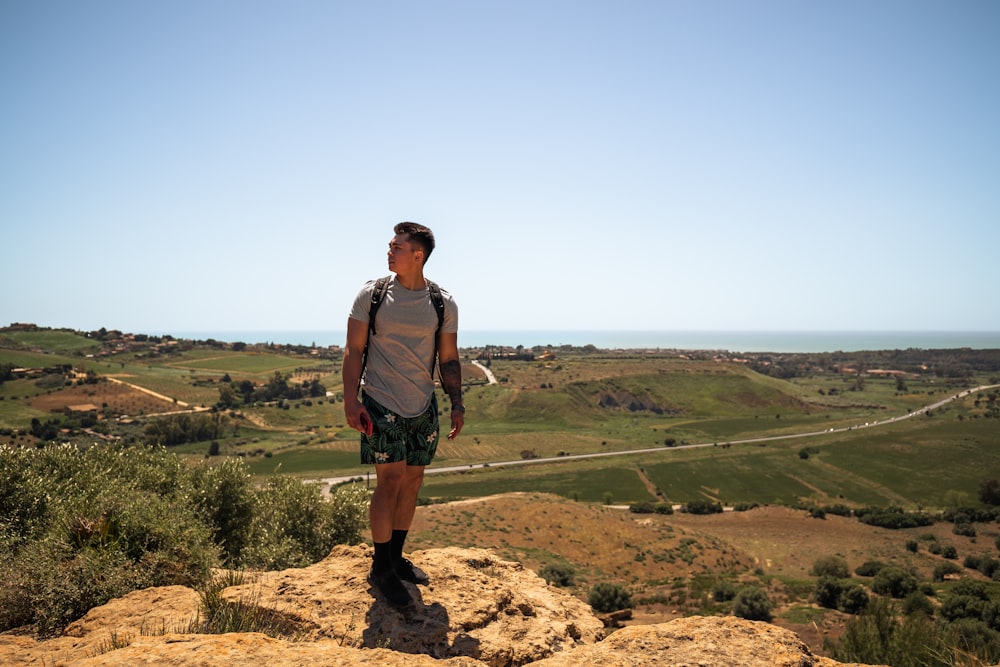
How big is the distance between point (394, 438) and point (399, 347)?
2.69 feet

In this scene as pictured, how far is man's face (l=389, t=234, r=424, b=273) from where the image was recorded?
4.91 metres

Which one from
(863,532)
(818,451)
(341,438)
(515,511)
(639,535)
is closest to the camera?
(639,535)

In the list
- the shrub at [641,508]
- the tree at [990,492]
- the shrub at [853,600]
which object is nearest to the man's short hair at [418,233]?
the shrub at [853,600]

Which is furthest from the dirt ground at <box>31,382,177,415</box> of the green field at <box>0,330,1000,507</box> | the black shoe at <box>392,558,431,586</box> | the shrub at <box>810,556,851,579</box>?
the black shoe at <box>392,558,431,586</box>

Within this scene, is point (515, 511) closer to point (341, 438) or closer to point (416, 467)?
point (416, 467)

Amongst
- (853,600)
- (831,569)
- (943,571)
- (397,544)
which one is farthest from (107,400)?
(943,571)

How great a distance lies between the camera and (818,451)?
3976 inches

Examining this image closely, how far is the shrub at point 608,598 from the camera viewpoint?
30.2 m

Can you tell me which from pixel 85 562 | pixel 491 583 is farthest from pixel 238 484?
pixel 491 583

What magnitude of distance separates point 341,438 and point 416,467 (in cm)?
11763

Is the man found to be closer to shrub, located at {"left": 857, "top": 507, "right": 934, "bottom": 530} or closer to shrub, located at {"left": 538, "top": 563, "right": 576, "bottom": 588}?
shrub, located at {"left": 538, "top": 563, "right": 576, "bottom": 588}

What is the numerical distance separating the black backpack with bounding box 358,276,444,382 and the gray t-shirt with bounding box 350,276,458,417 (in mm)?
32

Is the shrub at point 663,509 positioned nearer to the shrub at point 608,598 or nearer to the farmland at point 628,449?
the farmland at point 628,449

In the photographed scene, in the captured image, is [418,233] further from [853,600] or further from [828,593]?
[828,593]
